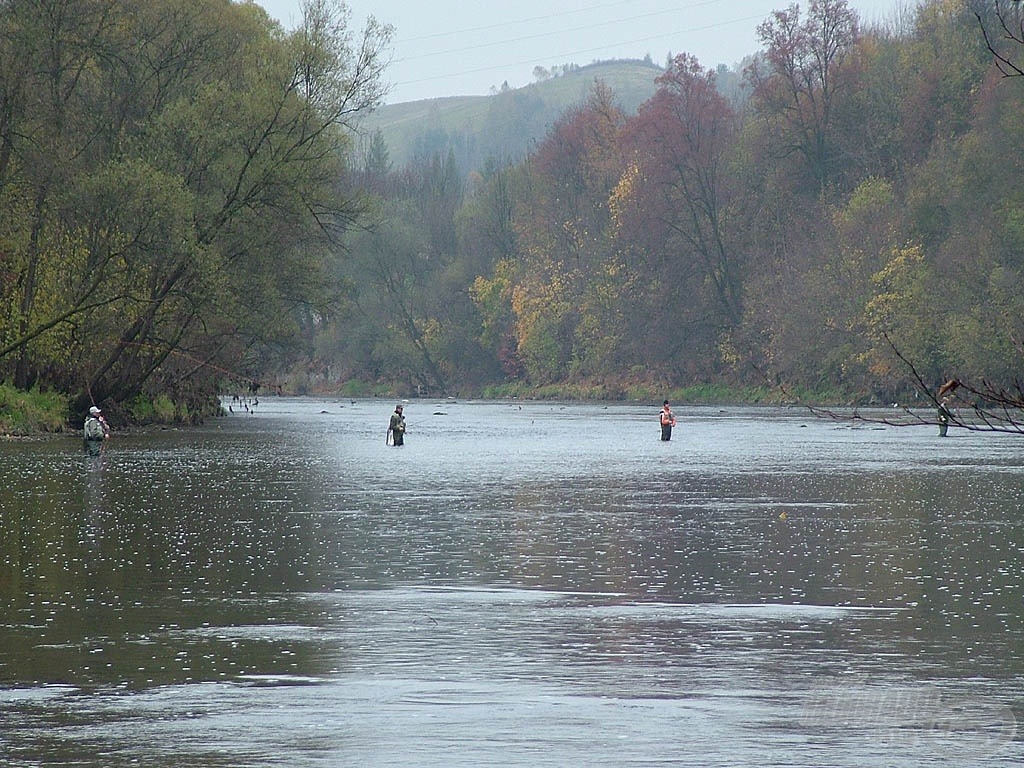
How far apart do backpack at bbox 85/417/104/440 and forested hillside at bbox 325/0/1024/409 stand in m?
29.7

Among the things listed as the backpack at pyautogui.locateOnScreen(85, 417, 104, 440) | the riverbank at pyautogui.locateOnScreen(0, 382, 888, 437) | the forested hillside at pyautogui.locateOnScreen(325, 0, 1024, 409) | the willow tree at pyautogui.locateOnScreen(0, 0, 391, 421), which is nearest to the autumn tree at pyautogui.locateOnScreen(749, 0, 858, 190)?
the forested hillside at pyautogui.locateOnScreen(325, 0, 1024, 409)

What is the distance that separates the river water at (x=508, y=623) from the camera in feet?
30.7

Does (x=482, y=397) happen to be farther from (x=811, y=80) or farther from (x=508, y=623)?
(x=508, y=623)

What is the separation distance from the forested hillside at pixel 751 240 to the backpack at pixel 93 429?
2974cm

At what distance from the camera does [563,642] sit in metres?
12.8

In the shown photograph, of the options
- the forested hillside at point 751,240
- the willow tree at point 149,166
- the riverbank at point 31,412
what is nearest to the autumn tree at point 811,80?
the forested hillside at point 751,240

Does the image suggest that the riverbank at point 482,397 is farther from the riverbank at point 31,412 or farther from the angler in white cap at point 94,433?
the angler in white cap at point 94,433

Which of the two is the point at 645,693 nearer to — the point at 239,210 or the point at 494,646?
the point at 494,646

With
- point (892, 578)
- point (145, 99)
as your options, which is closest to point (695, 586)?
point (892, 578)

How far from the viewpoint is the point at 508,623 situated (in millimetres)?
13859

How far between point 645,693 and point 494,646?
7.07 ft

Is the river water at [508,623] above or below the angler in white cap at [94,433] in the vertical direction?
below

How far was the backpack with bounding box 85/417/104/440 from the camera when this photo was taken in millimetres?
39531

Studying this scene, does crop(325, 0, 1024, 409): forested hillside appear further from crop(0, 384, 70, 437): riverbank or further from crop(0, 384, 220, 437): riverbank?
crop(0, 384, 70, 437): riverbank
